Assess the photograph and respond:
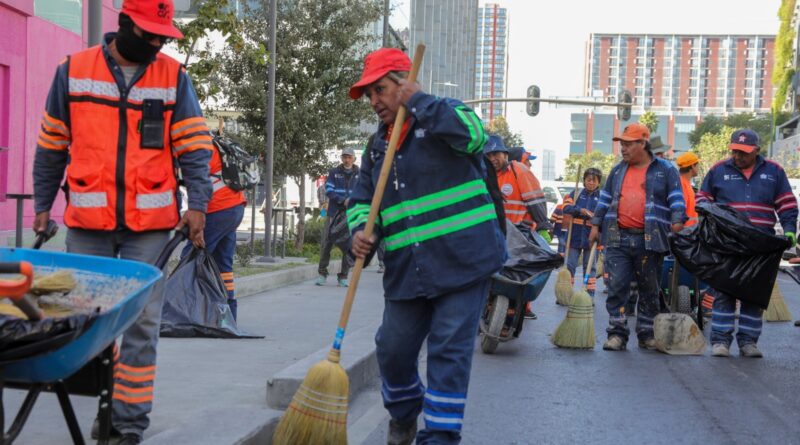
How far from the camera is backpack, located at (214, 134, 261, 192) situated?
8.95 meters

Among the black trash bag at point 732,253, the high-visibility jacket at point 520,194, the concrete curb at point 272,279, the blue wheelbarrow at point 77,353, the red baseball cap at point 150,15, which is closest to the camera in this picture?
the blue wheelbarrow at point 77,353

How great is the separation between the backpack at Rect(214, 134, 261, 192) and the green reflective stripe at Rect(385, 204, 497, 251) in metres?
4.08

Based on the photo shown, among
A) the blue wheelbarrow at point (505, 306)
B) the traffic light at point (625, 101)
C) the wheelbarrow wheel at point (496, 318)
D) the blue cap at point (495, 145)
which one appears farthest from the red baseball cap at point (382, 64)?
the traffic light at point (625, 101)

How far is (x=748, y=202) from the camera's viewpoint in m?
9.88

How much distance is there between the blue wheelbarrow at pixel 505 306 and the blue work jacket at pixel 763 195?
6.22 ft

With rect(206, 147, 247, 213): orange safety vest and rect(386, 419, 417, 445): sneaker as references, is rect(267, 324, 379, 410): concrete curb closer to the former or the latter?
rect(386, 419, 417, 445): sneaker

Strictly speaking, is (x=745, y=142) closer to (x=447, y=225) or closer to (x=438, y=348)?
(x=447, y=225)

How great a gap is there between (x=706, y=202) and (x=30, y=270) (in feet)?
24.7

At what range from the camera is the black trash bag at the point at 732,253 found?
31.0 ft

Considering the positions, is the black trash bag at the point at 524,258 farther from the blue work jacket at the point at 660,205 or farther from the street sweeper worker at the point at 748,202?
the street sweeper worker at the point at 748,202

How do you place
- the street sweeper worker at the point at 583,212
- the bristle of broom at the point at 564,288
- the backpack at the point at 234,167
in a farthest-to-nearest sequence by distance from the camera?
the street sweeper worker at the point at 583,212 → the bristle of broom at the point at 564,288 → the backpack at the point at 234,167

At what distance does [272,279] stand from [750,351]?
6.75m

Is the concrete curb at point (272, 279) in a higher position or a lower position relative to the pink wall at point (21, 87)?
lower

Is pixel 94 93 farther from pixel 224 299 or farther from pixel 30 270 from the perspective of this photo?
pixel 224 299
